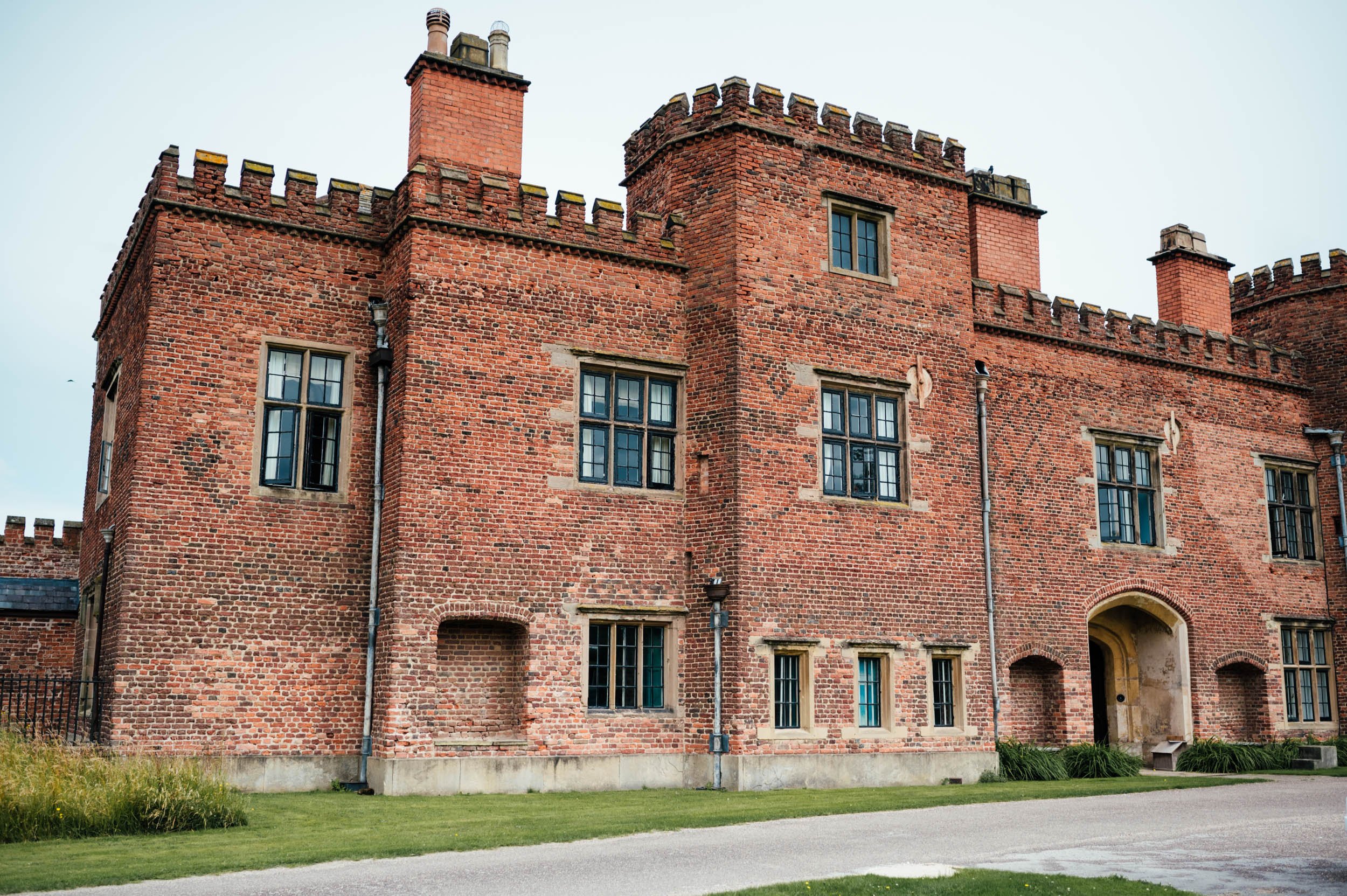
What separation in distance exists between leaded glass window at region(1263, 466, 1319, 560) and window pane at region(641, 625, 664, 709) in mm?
13939

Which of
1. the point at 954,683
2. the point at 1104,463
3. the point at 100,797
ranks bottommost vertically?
the point at 100,797

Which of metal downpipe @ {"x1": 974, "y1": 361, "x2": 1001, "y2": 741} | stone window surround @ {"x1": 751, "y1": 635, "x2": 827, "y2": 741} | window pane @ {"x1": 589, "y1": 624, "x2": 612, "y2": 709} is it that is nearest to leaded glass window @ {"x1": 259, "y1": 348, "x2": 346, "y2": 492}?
window pane @ {"x1": 589, "y1": 624, "x2": 612, "y2": 709}

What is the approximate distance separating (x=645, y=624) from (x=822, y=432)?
3992 mm

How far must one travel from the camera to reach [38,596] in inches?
871

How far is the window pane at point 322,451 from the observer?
56.7 feet

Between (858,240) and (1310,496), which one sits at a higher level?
(858,240)

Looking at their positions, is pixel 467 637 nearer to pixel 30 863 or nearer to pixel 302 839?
pixel 302 839

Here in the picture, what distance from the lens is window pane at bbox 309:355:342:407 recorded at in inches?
688

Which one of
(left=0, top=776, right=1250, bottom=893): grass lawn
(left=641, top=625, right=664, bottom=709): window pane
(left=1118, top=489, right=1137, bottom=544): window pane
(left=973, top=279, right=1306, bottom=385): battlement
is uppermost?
(left=973, top=279, right=1306, bottom=385): battlement

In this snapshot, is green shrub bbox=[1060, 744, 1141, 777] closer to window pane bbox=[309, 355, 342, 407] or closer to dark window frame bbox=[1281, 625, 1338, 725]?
dark window frame bbox=[1281, 625, 1338, 725]

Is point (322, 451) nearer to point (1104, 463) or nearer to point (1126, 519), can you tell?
point (1104, 463)

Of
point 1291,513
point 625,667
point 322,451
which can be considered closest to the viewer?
point 322,451

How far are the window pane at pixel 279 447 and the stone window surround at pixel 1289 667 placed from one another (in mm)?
18688

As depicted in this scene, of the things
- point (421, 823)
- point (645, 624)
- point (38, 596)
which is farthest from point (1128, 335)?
point (38, 596)
